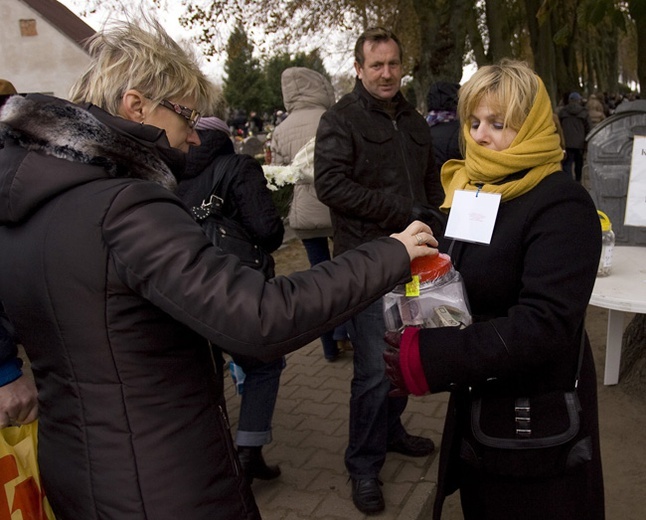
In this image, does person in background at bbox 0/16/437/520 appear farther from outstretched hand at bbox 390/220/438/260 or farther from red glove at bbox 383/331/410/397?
red glove at bbox 383/331/410/397

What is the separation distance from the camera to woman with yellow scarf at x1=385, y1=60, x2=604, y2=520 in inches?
65.6

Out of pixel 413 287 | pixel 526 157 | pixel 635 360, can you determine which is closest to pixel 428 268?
pixel 413 287

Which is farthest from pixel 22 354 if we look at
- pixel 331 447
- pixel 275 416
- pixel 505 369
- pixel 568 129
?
pixel 568 129

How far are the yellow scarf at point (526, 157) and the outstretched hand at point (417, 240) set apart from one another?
0.36 metres

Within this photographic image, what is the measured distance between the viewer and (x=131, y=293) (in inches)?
52.2

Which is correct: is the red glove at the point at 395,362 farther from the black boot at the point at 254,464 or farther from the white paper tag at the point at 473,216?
the black boot at the point at 254,464

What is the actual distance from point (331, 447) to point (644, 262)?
194cm

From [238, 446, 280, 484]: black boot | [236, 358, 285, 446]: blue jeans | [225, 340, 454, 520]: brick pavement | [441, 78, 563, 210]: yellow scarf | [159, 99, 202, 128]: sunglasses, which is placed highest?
[159, 99, 202, 128]: sunglasses

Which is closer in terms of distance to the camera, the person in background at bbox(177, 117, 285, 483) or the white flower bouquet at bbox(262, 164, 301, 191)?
the person in background at bbox(177, 117, 285, 483)

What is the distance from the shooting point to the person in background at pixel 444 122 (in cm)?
491

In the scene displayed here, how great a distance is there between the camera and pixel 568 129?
1147cm

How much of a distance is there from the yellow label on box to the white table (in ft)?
4.87

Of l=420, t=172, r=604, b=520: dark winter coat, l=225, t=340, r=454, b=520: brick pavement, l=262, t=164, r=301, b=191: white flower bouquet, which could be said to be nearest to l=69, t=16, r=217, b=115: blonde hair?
l=420, t=172, r=604, b=520: dark winter coat

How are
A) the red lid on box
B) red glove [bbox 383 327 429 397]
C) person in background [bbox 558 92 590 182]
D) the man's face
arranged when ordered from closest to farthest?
the red lid on box, red glove [bbox 383 327 429 397], the man's face, person in background [bbox 558 92 590 182]
